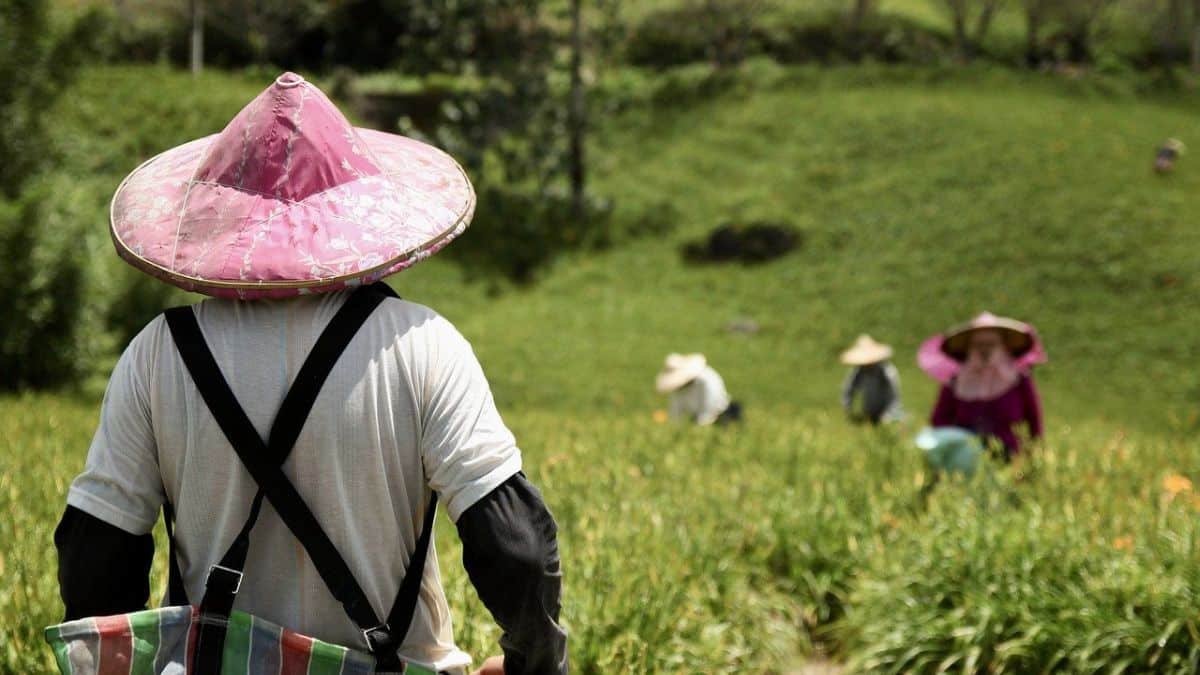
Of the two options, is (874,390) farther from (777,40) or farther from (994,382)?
(777,40)

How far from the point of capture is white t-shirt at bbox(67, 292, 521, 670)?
6.48 ft

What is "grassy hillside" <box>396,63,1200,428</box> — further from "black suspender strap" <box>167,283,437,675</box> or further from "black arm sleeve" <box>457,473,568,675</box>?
"black suspender strap" <box>167,283,437,675</box>

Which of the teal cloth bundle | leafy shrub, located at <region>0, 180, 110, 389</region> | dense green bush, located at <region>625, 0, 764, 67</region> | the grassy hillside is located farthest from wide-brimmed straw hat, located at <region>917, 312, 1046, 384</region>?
dense green bush, located at <region>625, 0, 764, 67</region>

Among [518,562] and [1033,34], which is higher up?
[518,562]

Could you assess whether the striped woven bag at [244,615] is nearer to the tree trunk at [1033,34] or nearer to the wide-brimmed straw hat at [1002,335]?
the wide-brimmed straw hat at [1002,335]

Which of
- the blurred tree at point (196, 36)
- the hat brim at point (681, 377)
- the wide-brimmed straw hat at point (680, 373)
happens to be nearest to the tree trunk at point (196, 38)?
the blurred tree at point (196, 36)

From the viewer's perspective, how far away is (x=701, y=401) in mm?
10164

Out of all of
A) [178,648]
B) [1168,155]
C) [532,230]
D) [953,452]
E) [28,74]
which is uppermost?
[178,648]

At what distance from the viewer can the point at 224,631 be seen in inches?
79.3

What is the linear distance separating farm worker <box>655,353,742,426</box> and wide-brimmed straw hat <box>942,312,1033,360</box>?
2.75 meters

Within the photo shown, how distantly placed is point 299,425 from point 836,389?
50.1 feet

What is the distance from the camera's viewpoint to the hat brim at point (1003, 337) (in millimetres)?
7184

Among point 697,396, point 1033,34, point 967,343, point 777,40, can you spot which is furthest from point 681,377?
point 1033,34

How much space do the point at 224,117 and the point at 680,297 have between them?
9980 millimetres
